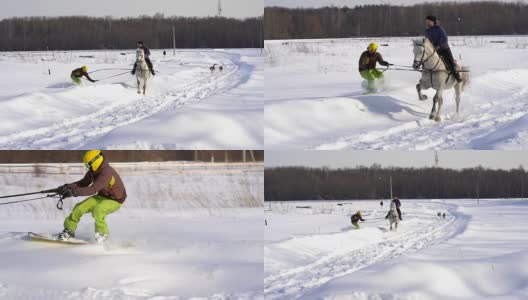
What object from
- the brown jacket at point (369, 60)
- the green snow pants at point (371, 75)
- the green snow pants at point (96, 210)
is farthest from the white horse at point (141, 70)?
the green snow pants at point (96, 210)

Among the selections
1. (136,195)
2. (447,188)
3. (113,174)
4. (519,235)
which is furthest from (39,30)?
(113,174)

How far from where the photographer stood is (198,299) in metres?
7.86

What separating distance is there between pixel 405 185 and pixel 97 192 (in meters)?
37.8

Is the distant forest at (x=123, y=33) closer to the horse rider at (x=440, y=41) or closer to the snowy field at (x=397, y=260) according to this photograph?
the snowy field at (x=397, y=260)

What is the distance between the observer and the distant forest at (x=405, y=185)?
3278 centimetres

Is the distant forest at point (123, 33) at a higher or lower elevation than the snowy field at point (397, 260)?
higher

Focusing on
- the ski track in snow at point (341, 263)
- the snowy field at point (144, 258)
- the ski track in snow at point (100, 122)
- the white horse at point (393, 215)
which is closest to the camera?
the snowy field at point (144, 258)

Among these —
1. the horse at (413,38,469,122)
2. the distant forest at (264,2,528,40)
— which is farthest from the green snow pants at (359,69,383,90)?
the distant forest at (264,2,528,40)

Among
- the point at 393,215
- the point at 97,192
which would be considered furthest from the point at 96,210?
the point at 393,215

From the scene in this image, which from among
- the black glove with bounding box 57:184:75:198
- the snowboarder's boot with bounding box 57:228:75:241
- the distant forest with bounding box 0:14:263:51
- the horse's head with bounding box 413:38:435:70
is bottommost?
the snowboarder's boot with bounding box 57:228:75:241

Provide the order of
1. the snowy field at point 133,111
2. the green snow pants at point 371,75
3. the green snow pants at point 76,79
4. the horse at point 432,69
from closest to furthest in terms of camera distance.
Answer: the snowy field at point 133,111 → the horse at point 432,69 → the green snow pants at point 371,75 → the green snow pants at point 76,79

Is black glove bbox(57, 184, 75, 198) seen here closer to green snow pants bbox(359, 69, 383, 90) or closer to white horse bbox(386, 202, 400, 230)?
green snow pants bbox(359, 69, 383, 90)

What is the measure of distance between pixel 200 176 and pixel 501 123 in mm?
9562

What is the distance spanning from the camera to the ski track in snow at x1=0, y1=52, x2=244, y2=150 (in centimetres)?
1412
